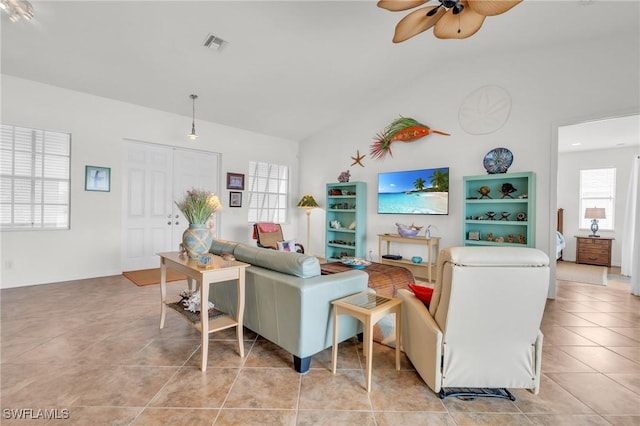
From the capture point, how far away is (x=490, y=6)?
220 cm

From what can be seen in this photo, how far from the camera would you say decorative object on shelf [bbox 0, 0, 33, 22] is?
2.61 meters

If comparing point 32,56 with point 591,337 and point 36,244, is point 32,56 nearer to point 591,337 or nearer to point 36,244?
point 36,244

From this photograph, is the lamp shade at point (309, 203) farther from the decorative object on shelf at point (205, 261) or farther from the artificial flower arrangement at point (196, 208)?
the decorative object on shelf at point (205, 261)

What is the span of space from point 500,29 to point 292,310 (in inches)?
168

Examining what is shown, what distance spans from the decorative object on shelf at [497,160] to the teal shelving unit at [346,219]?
2.19 metres

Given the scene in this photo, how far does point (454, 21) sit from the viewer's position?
2490 millimetres

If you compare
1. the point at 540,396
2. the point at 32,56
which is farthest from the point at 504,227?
the point at 32,56

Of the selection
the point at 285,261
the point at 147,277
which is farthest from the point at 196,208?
the point at 147,277

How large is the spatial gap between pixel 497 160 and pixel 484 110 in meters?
0.81

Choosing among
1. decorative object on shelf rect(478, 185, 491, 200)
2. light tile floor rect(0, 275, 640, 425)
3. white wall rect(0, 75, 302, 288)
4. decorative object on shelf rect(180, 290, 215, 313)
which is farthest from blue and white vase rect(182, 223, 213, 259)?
decorative object on shelf rect(478, 185, 491, 200)

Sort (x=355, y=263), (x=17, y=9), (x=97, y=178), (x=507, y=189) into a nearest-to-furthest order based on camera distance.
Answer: (x=17, y=9) → (x=355, y=263) → (x=507, y=189) → (x=97, y=178)

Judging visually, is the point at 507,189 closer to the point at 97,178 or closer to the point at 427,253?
the point at 427,253

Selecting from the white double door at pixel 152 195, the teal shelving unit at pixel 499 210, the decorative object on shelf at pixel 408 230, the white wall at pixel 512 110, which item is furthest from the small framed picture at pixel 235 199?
the teal shelving unit at pixel 499 210

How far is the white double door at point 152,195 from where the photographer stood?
16.1 ft
